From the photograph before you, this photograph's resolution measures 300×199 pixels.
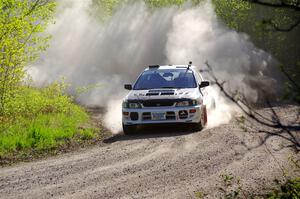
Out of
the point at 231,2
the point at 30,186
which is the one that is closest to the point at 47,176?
the point at 30,186

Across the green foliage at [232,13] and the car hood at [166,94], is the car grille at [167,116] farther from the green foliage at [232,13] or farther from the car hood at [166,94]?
the green foliage at [232,13]

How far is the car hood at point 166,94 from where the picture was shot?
41.8ft

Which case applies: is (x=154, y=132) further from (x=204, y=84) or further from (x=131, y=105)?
(x=204, y=84)

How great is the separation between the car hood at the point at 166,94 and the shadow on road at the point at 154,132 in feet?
2.91

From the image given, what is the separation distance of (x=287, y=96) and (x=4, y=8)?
36.8 feet

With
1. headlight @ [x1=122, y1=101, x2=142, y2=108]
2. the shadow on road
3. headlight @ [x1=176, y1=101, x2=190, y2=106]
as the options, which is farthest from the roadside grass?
headlight @ [x1=176, y1=101, x2=190, y2=106]

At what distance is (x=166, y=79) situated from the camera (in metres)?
13.9

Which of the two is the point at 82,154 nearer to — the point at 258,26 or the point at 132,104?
the point at 132,104

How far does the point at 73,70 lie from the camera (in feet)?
100

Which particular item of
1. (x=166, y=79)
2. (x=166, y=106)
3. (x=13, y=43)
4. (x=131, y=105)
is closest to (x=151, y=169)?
(x=166, y=106)

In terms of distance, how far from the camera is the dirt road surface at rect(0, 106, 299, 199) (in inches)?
283

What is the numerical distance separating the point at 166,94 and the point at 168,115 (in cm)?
61

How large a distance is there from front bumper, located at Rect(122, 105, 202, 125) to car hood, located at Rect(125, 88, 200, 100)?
317 mm

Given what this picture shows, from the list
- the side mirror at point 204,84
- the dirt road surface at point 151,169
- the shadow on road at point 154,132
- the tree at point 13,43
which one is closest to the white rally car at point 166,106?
the side mirror at point 204,84
